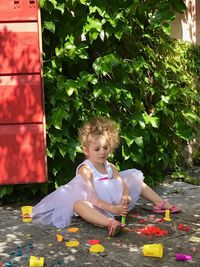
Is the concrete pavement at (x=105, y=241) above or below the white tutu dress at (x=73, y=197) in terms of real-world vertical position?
below

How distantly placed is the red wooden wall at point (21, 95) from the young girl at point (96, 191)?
18.0 inches

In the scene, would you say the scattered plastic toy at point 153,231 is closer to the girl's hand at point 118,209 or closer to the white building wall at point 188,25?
the girl's hand at point 118,209

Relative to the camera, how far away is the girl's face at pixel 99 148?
452cm

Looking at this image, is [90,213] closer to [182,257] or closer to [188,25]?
[182,257]

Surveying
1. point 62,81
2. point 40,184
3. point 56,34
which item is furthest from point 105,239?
point 56,34

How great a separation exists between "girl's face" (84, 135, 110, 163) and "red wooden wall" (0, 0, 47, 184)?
57 cm

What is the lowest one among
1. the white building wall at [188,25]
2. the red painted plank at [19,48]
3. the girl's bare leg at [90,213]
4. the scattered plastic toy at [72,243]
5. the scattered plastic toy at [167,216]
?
the scattered plastic toy at [72,243]

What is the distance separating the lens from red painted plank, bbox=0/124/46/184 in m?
4.85

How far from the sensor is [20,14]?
4750mm

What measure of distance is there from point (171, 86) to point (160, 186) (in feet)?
3.82

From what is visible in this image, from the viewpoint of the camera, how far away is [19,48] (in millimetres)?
4789

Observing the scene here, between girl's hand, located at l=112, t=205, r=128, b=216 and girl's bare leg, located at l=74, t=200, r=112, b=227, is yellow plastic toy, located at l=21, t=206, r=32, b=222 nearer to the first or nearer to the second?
girl's bare leg, located at l=74, t=200, r=112, b=227

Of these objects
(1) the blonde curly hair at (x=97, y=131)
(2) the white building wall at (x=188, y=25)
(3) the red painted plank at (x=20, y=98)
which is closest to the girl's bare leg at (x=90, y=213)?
(1) the blonde curly hair at (x=97, y=131)

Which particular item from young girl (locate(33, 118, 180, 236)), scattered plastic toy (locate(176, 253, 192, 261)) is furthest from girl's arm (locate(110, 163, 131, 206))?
scattered plastic toy (locate(176, 253, 192, 261))
